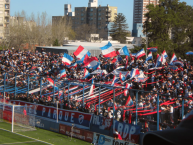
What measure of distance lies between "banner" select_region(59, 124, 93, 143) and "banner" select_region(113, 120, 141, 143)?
1822 mm

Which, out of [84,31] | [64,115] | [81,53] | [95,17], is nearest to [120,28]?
[84,31]

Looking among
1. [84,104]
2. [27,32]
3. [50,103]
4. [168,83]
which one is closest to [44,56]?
[50,103]

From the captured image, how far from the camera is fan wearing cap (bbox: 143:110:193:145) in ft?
5.60

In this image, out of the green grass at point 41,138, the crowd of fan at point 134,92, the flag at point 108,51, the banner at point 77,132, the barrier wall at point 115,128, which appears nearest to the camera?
the crowd of fan at point 134,92

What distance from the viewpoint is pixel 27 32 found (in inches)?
3238

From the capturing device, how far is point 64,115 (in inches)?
892

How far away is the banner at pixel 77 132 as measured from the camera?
18906 mm

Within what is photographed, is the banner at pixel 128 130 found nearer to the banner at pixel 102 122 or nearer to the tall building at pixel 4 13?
the banner at pixel 102 122

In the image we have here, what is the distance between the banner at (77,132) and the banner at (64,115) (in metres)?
0.96

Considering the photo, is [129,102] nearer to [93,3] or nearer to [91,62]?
[91,62]

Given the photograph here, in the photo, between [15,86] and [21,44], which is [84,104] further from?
[21,44]

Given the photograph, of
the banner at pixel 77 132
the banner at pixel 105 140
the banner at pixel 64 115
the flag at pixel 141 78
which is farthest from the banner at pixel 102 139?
the flag at pixel 141 78

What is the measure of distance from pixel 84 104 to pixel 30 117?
4586mm

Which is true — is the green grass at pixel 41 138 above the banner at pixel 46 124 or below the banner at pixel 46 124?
below
